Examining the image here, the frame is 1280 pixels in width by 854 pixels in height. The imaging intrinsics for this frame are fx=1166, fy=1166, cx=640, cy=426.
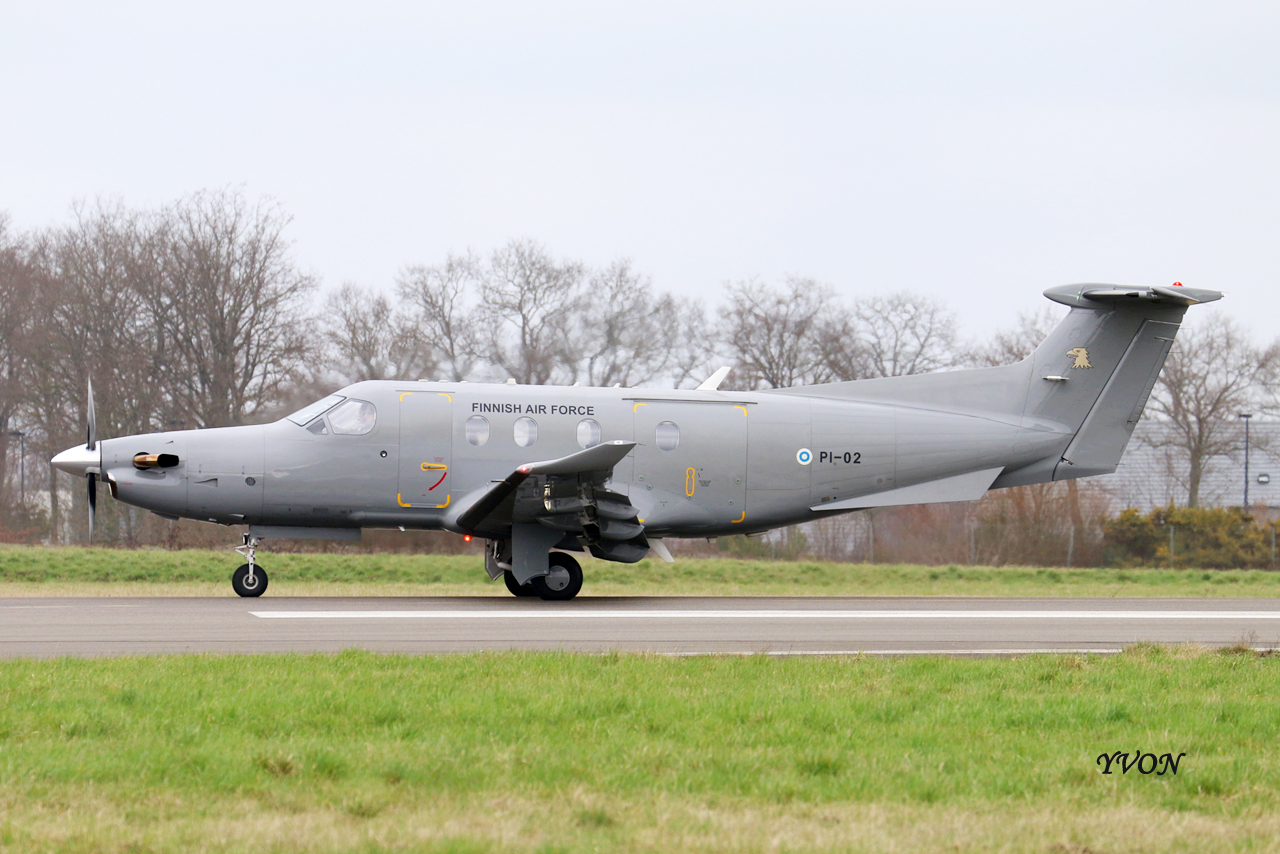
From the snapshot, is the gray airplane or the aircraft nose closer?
the aircraft nose

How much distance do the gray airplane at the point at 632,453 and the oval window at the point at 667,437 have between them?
21mm

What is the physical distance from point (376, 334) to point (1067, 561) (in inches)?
891

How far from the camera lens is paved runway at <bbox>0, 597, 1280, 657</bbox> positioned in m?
10.5

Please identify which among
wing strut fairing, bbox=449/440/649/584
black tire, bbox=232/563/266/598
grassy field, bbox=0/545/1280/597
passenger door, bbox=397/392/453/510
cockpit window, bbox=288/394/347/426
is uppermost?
cockpit window, bbox=288/394/347/426

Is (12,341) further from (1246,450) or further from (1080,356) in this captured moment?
(1246,450)

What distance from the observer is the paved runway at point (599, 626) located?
10.5m

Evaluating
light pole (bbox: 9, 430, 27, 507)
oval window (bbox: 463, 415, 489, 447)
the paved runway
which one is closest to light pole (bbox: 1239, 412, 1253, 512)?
the paved runway

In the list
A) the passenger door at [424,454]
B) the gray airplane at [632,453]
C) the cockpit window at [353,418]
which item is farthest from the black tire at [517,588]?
the cockpit window at [353,418]

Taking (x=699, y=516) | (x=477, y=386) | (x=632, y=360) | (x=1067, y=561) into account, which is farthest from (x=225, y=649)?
(x=632, y=360)

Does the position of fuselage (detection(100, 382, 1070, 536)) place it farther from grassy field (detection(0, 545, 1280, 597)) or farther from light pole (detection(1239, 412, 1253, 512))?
light pole (detection(1239, 412, 1253, 512))

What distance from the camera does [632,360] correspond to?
41.1 m

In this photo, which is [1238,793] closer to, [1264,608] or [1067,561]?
[1264,608]

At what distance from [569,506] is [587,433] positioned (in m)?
1.64

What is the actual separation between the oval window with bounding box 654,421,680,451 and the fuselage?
0.02 m
